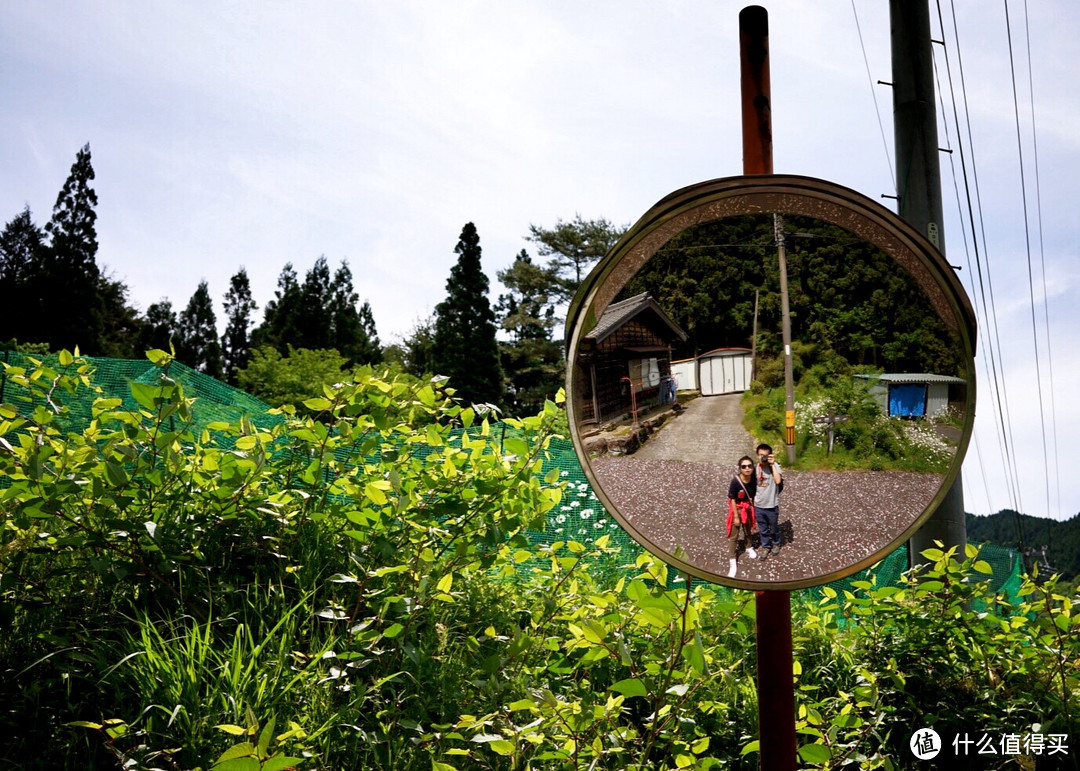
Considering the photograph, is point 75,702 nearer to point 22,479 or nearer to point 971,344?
point 22,479

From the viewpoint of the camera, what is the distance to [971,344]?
1.32 meters

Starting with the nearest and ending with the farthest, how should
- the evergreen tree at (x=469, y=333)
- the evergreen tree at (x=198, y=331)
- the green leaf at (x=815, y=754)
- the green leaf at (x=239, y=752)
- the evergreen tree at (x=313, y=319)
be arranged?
the green leaf at (x=239, y=752) < the green leaf at (x=815, y=754) < the evergreen tree at (x=469, y=333) < the evergreen tree at (x=313, y=319) < the evergreen tree at (x=198, y=331)

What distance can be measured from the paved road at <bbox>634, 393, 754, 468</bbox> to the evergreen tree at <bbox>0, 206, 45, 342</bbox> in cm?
3412

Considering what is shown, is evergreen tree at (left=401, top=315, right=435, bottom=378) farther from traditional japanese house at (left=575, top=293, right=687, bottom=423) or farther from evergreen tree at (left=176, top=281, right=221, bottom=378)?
traditional japanese house at (left=575, top=293, right=687, bottom=423)

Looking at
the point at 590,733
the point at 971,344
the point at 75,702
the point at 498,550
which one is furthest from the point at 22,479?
the point at 971,344

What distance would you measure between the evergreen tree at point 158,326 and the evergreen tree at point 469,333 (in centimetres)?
1810

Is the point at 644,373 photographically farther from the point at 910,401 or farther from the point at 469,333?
the point at 469,333

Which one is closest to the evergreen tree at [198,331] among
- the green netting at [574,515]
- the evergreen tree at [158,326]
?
Answer: the evergreen tree at [158,326]

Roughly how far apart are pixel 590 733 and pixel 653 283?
1.14m

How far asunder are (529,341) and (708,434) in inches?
1101

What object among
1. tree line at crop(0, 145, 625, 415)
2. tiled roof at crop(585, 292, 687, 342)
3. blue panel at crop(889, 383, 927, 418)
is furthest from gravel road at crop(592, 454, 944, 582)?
tree line at crop(0, 145, 625, 415)

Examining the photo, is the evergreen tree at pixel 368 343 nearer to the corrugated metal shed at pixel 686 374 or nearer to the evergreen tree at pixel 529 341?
the evergreen tree at pixel 529 341

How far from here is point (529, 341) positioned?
29.3m

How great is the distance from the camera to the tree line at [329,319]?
2733cm
